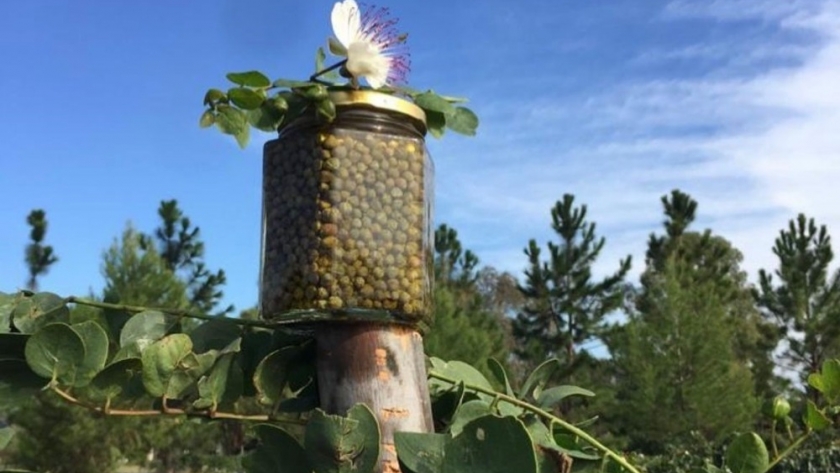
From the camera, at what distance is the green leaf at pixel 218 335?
0.70 metres

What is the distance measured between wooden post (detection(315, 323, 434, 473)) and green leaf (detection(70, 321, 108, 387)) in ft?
0.48

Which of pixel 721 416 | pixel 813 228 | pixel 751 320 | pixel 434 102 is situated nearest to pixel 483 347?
pixel 721 416

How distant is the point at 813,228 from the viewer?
16.2 metres

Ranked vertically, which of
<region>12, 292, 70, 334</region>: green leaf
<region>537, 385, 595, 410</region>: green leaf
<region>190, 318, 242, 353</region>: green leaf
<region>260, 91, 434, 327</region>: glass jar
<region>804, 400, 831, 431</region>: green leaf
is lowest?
<region>804, 400, 831, 431</region>: green leaf

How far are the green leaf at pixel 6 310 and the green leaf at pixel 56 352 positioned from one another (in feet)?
0.18

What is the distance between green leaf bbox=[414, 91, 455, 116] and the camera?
688mm

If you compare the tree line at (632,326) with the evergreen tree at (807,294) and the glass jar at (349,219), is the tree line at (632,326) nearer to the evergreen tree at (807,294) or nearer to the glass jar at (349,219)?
the evergreen tree at (807,294)

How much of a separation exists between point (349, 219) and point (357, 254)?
1.0 inches

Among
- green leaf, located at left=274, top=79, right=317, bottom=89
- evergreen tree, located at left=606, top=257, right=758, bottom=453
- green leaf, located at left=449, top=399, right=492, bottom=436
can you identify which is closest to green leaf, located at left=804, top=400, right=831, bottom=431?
green leaf, located at left=449, top=399, right=492, bottom=436

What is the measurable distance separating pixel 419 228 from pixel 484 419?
0.18 m

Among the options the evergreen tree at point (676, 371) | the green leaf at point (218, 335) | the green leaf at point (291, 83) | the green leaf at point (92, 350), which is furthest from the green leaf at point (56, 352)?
the evergreen tree at point (676, 371)

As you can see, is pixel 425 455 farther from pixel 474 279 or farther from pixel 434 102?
pixel 474 279

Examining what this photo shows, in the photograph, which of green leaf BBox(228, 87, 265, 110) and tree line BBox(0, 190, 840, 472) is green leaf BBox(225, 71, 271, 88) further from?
tree line BBox(0, 190, 840, 472)

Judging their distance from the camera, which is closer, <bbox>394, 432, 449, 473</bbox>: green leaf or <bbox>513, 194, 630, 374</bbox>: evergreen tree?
<bbox>394, 432, 449, 473</bbox>: green leaf
